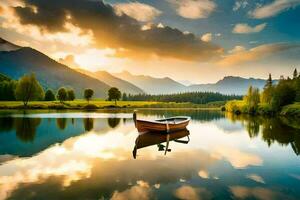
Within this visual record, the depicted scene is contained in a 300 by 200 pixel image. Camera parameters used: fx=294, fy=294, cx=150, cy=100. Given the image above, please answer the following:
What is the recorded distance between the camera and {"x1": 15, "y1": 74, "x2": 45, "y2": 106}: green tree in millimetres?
119188

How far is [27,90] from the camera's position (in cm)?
12038

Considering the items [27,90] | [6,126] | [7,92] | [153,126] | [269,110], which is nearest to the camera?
[153,126]

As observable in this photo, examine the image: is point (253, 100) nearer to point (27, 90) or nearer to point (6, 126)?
point (6, 126)

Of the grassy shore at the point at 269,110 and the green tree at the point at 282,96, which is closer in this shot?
the grassy shore at the point at 269,110

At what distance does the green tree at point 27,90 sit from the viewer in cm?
11919

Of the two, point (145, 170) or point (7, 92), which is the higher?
point (7, 92)

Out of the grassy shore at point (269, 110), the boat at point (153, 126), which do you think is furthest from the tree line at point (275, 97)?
the boat at point (153, 126)

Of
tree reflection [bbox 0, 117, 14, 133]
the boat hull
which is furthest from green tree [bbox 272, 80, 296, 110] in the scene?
tree reflection [bbox 0, 117, 14, 133]

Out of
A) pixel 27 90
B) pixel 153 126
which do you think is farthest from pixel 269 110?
pixel 27 90

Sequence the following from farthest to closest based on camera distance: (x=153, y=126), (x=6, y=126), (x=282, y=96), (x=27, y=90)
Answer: (x=27, y=90), (x=282, y=96), (x=6, y=126), (x=153, y=126)

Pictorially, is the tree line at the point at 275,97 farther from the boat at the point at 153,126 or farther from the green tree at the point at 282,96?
the boat at the point at 153,126

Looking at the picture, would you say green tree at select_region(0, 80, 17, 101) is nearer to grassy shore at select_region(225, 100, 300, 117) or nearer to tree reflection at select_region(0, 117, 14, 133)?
tree reflection at select_region(0, 117, 14, 133)

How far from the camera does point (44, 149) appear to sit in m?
27.7

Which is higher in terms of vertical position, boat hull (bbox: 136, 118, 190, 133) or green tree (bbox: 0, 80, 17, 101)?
green tree (bbox: 0, 80, 17, 101)
